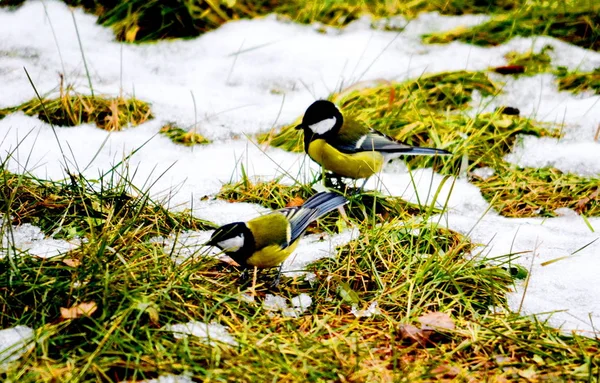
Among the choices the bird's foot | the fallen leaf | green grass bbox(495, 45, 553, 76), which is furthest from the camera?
green grass bbox(495, 45, 553, 76)

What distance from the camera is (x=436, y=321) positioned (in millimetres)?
2258

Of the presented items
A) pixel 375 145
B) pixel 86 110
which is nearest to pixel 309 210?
pixel 375 145

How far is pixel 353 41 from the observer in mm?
5379

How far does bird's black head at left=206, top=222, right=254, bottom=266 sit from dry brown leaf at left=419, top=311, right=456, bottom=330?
79 cm

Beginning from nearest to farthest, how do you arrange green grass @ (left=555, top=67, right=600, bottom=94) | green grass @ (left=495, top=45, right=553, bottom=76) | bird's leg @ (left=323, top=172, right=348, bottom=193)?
bird's leg @ (left=323, top=172, right=348, bottom=193)
green grass @ (left=555, top=67, right=600, bottom=94)
green grass @ (left=495, top=45, right=553, bottom=76)

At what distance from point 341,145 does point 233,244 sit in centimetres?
122

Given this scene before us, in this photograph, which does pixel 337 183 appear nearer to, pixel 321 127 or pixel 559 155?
pixel 321 127

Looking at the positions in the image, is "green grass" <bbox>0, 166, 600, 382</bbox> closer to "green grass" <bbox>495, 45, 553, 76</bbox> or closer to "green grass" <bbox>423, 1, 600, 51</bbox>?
"green grass" <bbox>495, 45, 553, 76</bbox>

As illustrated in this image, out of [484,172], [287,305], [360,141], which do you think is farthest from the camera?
[484,172]

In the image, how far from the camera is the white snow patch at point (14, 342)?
1.86 meters

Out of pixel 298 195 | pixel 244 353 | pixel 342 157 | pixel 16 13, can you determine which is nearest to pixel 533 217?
pixel 342 157

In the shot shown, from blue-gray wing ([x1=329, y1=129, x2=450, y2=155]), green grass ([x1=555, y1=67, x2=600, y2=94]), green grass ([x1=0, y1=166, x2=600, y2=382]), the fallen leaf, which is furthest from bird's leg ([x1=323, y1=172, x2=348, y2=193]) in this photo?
green grass ([x1=555, y1=67, x2=600, y2=94])

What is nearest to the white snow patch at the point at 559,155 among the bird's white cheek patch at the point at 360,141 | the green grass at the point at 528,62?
the green grass at the point at 528,62

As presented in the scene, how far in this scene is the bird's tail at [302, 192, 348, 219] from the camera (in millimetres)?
2846
